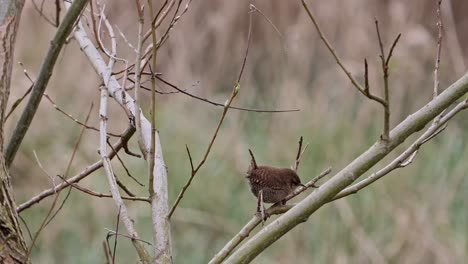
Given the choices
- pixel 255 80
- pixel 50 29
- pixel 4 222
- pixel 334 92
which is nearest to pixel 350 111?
pixel 334 92

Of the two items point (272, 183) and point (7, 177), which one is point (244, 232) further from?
point (7, 177)

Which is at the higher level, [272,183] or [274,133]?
[274,133]

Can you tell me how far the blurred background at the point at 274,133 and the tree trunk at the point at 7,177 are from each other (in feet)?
8.99

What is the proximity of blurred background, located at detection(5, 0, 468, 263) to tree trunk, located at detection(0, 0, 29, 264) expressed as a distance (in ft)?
8.99

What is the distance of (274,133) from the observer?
15.9 ft

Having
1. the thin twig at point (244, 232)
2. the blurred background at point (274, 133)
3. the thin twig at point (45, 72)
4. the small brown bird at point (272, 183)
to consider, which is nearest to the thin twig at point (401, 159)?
the thin twig at point (244, 232)

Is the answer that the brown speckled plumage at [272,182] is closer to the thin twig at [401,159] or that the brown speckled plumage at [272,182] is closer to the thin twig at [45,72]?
the thin twig at [401,159]

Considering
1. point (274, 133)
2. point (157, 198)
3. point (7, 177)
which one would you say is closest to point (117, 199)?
Result: point (157, 198)

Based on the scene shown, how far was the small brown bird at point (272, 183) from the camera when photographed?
1452 millimetres

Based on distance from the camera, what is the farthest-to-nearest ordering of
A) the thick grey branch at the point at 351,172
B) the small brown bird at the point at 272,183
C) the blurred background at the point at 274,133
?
the blurred background at the point at 274,133 < the small brown bird at the point at 272,183 < the thick grey branch at the point at 351,172

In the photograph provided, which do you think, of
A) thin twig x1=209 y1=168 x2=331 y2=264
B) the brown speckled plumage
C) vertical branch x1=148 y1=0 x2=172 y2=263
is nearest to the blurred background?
the brown speckled plumage

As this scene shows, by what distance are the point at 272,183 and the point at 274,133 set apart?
3379 mm

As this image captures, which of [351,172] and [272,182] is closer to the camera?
[351,172]

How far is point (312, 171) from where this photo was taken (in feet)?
14.3
